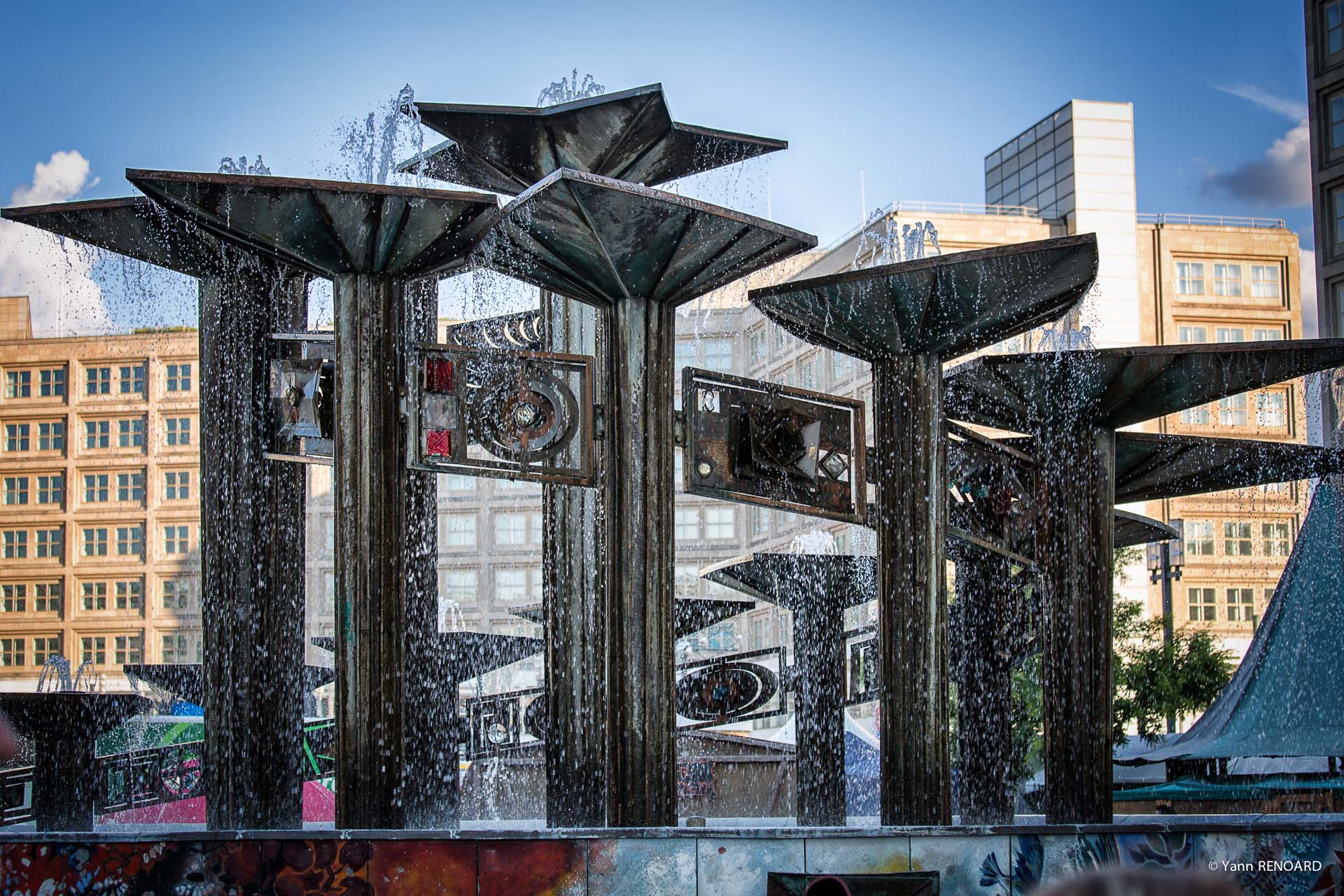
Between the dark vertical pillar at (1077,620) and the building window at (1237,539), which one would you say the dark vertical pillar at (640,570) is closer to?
the dark vertical pillar at (1077,620)

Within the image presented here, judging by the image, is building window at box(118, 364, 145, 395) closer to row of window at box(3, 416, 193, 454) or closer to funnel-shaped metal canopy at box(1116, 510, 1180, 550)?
row of window at box(3, 416, 193, 454)

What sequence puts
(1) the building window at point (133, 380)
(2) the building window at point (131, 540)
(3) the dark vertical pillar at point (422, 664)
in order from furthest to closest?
(1) the building window at point (133, 380) → (2) the building window at point (131, 540) → (3) the dark vertical pillar at point (422, 664)

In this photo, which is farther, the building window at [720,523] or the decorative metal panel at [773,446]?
the building window at [720,523]

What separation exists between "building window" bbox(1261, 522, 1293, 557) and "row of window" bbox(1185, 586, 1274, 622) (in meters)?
1.32

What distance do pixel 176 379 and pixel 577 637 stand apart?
42635mm

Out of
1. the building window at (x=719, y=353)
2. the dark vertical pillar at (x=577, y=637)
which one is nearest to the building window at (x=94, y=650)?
the building window at (x=719, y=353)

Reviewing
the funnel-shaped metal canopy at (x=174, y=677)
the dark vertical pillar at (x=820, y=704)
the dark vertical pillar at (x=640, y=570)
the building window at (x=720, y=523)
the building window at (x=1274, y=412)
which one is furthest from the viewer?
the building window at (x=720, y=523)

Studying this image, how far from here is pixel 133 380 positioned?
1956 inches

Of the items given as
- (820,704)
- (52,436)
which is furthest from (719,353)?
(820,704)

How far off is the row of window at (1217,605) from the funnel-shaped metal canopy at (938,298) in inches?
1376

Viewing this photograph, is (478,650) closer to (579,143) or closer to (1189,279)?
(579,143)

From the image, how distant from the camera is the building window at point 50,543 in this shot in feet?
161

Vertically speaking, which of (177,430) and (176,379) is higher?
(176,379)

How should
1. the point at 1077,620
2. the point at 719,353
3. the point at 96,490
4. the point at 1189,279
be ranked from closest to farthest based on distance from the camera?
the point at 1077,620
the point at 1189,279
the point at 719,353
the point at 96,490
